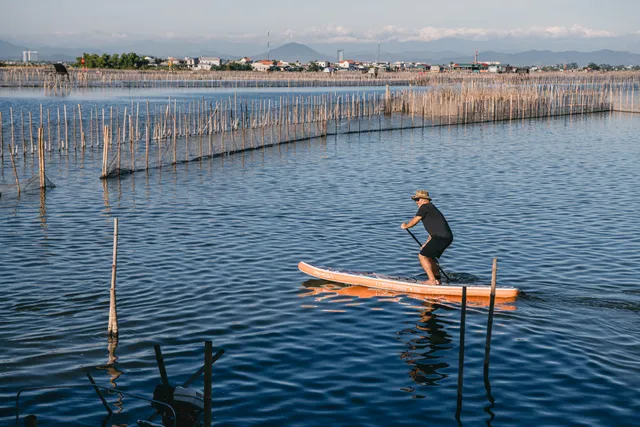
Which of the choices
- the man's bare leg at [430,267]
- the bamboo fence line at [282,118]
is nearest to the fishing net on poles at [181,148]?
the bamboo fence line at [282,118]

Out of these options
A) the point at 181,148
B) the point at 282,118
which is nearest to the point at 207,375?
the point at 181,148

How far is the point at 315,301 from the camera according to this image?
49.8 ft

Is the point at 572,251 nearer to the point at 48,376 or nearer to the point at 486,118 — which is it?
the point at 48,376

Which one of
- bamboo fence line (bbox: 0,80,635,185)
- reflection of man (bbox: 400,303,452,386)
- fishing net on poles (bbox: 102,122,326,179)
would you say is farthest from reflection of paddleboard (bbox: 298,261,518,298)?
bamboo fence line (bbox: 0,80,635,185)

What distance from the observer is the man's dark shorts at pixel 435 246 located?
50.3ft

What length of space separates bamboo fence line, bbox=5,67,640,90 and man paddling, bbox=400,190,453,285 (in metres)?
79.8

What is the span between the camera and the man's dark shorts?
15.3 metres

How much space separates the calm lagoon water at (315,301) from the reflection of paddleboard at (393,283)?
0.96 ft

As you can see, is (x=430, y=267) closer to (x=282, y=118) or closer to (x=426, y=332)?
(x=426, y=332)

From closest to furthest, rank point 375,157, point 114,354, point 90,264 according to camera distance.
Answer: point 114,354
point 90,264
point 375,157

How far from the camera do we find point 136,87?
9750 cm

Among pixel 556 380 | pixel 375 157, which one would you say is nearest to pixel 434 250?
pixel 556 380

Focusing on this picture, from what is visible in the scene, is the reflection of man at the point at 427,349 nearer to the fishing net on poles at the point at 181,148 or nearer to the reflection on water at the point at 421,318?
the reflection on water at the point at 421,318

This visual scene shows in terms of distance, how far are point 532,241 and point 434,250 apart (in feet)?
19.4
